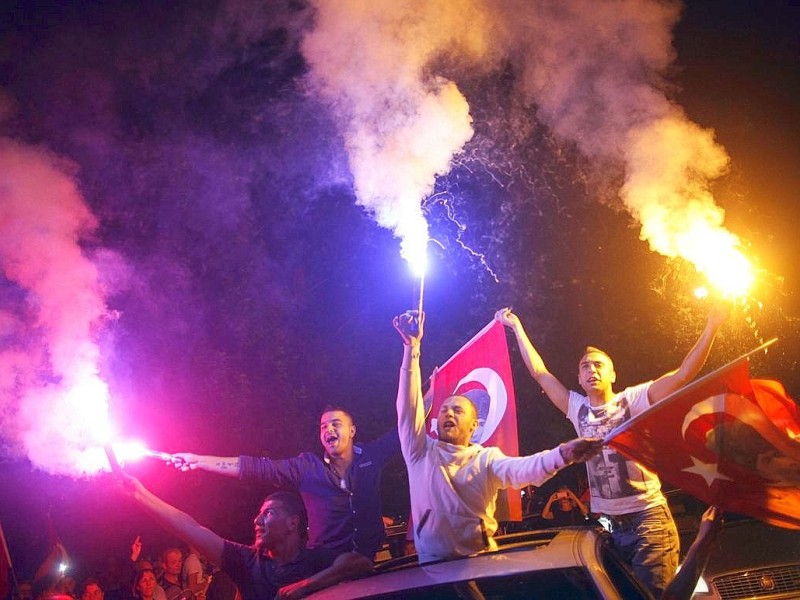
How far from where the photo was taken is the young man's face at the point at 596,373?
5219 mm

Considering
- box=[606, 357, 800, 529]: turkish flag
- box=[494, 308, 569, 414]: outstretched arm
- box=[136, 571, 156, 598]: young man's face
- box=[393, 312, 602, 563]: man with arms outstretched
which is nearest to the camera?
box=[606, 357, 800, 529]: turkish flag

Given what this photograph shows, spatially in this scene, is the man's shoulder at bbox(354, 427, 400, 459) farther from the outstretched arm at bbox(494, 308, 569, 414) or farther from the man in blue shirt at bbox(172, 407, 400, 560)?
the outstretched arm at bbox(494, 308, 569, 414)

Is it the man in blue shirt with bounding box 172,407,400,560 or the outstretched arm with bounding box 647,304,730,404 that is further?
the man in blue shirt with bounding box 172,407,400,560

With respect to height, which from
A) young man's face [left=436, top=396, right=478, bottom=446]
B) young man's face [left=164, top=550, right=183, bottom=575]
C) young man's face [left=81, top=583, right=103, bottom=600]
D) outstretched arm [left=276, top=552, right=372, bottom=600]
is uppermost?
young man's face [left=164, top=550, right=183, bottom=575]

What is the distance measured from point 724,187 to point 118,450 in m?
9.35

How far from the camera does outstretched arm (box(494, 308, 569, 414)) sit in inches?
221

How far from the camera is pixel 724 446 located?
3969 mm

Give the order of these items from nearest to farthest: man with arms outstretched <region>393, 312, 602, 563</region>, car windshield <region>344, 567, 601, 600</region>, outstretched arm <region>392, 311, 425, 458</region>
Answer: car windshield <region>344, 567, 601, 600</region> < man with arms outstretched <region>393, 312, 602, 563</region> < outstretched arm <region>392, 311, 425, 458</region>

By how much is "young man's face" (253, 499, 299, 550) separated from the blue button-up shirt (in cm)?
87

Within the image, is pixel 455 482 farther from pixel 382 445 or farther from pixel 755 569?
pixel 755 569

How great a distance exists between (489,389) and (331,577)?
3.67 metres

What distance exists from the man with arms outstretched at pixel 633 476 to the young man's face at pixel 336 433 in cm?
224

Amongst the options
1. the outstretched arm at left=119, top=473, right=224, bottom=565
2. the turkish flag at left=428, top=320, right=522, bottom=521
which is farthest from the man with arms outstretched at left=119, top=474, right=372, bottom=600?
the turkish flag at left=428, top=320, right=522, bottom=521

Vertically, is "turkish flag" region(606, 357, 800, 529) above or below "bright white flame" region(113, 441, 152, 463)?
below
